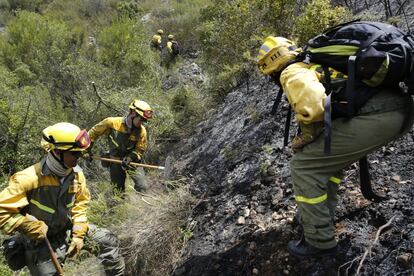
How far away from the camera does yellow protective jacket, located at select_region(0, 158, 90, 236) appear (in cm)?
301

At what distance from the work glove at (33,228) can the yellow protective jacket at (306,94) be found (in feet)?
7.85

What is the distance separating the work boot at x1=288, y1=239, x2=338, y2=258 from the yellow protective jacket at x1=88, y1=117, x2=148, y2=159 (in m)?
3.52

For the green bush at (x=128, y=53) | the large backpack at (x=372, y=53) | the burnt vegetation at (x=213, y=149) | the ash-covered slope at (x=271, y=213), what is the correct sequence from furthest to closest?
the green bush at (x=128, y=53) → the burnt vegetation at (x=213, y=149) → the ash-covered slope at (x=271, y=213) → the large backpack at (x=372, y=53)

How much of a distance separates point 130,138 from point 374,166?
3.65 metres

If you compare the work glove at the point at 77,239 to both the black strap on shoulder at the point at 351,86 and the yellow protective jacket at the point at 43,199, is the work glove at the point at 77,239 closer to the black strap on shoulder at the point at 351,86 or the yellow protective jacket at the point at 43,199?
the yellow protective jacket at the point at 43,199

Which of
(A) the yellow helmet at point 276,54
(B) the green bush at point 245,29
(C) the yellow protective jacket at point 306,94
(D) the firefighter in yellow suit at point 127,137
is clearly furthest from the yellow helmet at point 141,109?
(C) the yellow protective jacket at point 306,94

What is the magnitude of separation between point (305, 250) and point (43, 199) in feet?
7.53

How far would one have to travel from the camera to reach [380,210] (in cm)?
276

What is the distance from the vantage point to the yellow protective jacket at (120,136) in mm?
5559

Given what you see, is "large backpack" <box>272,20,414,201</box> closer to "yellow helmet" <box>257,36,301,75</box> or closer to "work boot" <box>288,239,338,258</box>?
"yellow helmet" <box>257,36,301,75</box>

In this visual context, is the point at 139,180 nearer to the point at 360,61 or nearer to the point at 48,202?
the point at 48,202

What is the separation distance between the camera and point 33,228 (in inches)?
121

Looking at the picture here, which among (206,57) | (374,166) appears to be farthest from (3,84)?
(374,166)

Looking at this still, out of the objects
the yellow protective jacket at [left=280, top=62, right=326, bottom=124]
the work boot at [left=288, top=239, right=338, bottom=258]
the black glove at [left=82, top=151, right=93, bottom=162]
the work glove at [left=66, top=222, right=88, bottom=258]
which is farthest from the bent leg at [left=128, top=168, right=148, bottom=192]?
the yellow protective jacket at [left=280, top=62, right=326, bottom=124]
